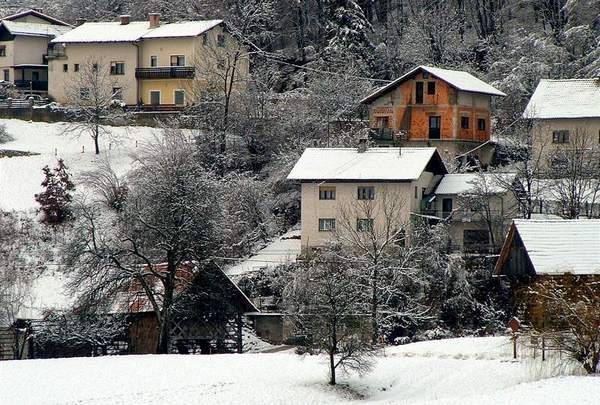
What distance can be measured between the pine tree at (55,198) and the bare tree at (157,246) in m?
11.6

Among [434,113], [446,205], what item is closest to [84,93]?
[434,113]

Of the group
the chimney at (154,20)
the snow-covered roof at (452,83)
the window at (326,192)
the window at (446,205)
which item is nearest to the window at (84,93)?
the chimney at (154,20)

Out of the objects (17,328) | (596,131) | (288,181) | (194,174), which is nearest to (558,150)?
(596,131)

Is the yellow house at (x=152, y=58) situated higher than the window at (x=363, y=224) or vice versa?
the yellow house at (x=152, y=58)

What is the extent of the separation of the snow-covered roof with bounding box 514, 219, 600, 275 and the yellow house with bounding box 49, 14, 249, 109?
35219mm

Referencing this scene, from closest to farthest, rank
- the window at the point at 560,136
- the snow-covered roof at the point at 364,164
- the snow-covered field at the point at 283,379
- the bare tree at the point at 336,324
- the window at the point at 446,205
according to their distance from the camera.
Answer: the snow-covered field at the point at 283,379
the bare tree at the point at 336,324
the snow-covered roof at the point at 364,164
the window at the point at 446,205
the window at the point at 560,136

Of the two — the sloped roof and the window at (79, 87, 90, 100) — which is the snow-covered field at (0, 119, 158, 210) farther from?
the sloped roof

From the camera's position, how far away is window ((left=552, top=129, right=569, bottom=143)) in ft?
220

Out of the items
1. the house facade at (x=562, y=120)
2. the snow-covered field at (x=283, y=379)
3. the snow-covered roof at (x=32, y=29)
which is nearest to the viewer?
the snow-covered field at (x=283, y=379)

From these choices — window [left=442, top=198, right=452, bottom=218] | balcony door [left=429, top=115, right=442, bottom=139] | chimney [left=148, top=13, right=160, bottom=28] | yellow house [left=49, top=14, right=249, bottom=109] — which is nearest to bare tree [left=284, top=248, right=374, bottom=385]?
window [left=442, top=198, right=452, bottom=218]

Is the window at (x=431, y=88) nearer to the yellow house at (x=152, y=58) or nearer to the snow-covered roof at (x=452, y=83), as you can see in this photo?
the snow-covered roof at (x=452, y=83)

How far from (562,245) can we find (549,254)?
605mm

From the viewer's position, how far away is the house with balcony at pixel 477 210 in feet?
198

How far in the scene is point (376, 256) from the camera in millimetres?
54375
